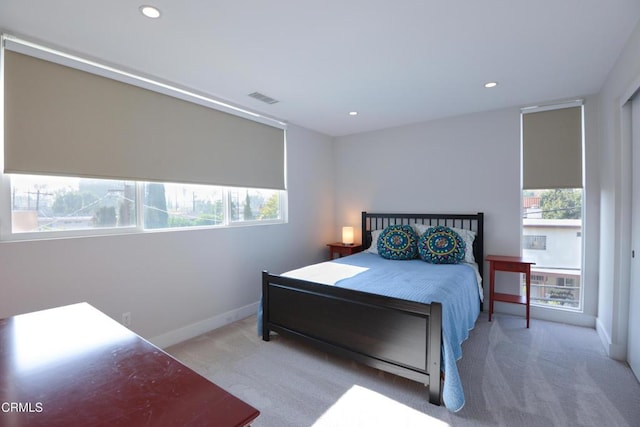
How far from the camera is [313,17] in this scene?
6.09 feet

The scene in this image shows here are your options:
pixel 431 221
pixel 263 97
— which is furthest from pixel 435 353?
pixel 263 97

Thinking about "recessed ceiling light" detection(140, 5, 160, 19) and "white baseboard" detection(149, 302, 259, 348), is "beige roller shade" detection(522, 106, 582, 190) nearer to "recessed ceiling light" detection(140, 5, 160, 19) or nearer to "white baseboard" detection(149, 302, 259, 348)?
"white baseboard" detection(149, 302, 259, 348)

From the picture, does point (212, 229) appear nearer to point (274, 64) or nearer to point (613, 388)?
point (274, 64)

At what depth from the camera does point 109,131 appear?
2.41 metres

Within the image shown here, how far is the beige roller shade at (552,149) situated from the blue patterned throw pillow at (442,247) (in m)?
1.05

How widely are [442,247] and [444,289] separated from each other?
1064 mm

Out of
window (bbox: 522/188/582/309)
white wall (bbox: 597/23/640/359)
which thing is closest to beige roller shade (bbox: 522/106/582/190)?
window (bbox: 522/188/582/309)

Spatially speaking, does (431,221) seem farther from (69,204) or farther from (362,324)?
(69,204)

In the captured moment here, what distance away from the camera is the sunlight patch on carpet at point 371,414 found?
1.82 m

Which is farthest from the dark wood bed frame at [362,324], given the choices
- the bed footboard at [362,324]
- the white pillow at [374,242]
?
the white pillow at [374,242]

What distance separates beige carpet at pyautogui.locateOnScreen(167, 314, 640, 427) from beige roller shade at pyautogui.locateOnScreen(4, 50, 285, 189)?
Result: 172 cm

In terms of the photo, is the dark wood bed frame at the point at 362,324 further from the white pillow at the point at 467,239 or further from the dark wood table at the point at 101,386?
the white pillow at the point at 467,239

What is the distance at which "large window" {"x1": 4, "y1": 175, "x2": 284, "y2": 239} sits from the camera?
214cm

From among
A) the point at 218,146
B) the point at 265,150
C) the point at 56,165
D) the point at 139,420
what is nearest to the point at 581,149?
the point at 265,150
